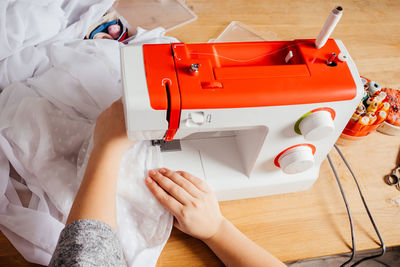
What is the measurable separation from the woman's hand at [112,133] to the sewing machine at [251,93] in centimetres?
8

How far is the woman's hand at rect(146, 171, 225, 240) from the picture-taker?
29.8 inches

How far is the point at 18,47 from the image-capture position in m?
0.91

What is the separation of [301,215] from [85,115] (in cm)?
57

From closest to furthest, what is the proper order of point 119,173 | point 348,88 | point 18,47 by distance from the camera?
point 348,88, point 119,173, point 18,47

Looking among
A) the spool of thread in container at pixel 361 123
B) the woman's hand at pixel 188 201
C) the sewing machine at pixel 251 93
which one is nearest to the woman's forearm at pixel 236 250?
the woman's hand at pixel 188 201

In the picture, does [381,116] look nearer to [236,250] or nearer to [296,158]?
[296,158]

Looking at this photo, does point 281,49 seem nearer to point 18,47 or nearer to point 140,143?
point 140,143

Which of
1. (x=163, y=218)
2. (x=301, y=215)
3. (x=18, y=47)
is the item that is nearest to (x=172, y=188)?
(x=163, y=218)

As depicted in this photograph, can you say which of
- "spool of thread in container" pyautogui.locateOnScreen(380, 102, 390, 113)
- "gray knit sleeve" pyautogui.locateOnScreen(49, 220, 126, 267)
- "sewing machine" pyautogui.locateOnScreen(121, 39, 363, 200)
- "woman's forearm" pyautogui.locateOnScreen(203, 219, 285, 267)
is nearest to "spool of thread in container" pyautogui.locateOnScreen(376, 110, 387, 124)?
"spool of thread in container" pyautogui.locateOnScreen(380, 102, 390, 113)

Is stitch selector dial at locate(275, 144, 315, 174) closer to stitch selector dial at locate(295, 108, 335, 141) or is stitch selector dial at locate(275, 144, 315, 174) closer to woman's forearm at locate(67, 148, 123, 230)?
stitch selector dial at locate(295, 108, 335, 141)

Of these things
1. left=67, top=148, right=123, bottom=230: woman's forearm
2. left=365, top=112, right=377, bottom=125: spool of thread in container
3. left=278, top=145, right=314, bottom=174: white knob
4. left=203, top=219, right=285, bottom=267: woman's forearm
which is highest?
left=365, top=112, right=377, bottom=125: spool of thread in container

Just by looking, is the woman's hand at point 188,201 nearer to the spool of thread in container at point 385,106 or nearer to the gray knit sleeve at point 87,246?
the gray knit sleeve at point 87,246

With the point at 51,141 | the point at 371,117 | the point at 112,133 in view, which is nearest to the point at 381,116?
the point at 371,117

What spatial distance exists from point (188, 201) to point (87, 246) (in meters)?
0.24
